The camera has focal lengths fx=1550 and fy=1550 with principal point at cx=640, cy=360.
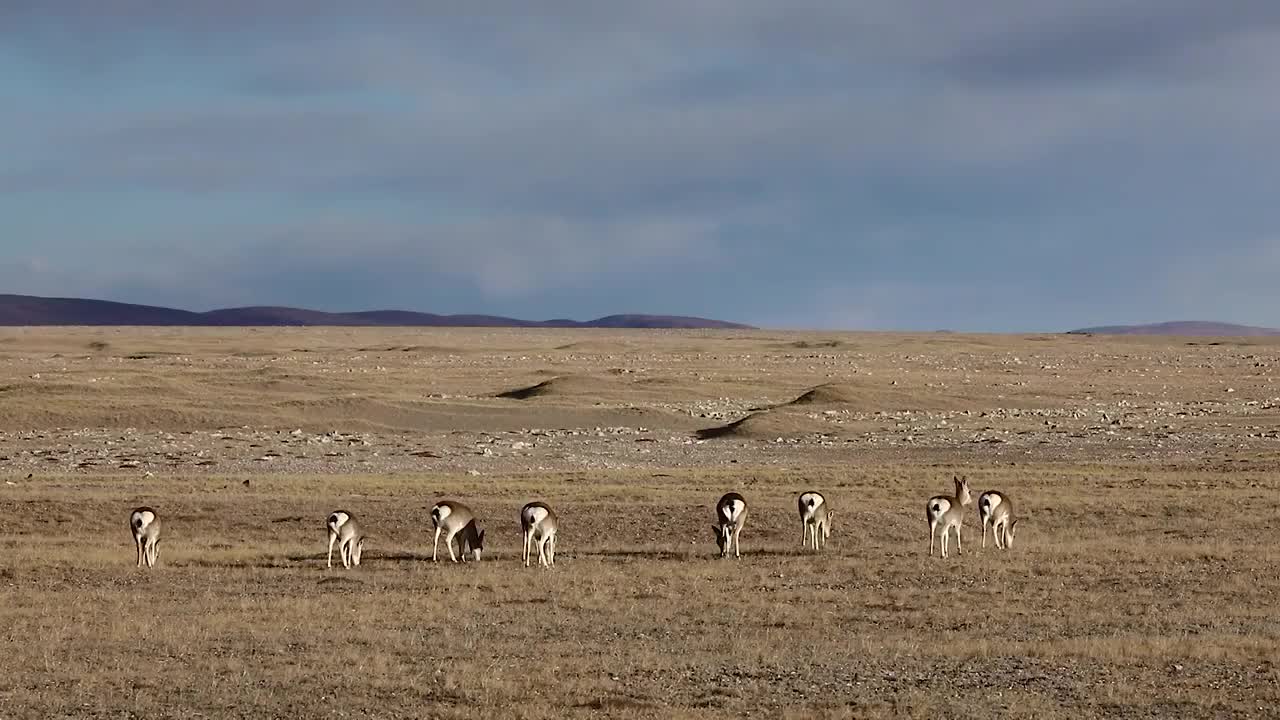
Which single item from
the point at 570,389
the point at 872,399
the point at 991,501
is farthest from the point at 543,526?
the point at 570,389

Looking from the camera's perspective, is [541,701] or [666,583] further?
[666,583]

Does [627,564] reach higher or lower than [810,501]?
lower

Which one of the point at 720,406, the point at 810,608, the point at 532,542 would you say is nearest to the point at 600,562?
the point at 532,542

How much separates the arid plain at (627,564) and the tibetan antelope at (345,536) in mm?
288

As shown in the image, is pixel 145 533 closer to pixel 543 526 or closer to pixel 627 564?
pixel 543 526

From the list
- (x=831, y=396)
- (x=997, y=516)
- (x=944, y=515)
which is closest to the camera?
(x=944, y=515)

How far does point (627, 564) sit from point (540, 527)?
154 centimetres

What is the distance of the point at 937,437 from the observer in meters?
52.6

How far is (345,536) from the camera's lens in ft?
78.5

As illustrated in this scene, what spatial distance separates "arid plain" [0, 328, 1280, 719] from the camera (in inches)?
574

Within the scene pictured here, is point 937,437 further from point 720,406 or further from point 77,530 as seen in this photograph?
point 77,530

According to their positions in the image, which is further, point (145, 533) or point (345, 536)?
point (345, 536)

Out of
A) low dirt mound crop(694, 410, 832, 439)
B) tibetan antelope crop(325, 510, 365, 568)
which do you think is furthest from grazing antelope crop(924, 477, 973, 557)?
low dirt mound crop(694, 410, 832, 439)

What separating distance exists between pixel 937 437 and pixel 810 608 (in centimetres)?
3387
